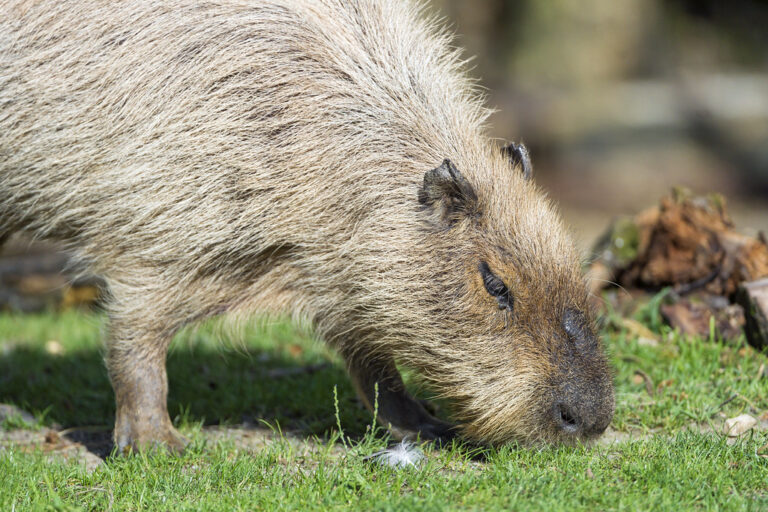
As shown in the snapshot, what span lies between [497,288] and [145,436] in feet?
6.43

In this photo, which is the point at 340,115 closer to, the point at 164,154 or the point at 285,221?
the point at 285,221

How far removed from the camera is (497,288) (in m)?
4.21

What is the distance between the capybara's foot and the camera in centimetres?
461

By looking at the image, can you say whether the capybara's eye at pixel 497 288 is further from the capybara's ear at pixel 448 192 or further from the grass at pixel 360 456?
the grass at pixel 360 456

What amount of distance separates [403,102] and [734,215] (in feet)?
31.2

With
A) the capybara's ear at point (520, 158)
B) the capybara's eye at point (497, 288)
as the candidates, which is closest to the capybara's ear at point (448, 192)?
the capybara's eye at point (497, 288)

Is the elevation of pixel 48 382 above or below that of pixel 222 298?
below

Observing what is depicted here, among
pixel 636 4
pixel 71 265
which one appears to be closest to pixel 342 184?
pixel 71 265

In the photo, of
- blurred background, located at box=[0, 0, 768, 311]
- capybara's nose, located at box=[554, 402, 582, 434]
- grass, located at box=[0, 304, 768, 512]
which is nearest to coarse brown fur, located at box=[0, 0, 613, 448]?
capybara's nose, located at box=[554, 402, 582, 434]

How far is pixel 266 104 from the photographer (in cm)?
452

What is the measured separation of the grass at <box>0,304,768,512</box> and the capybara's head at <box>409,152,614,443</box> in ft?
0.60

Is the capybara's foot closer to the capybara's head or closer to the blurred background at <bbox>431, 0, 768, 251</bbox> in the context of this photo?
the capybara's head

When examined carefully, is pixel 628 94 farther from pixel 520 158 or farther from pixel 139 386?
pixel 139 386

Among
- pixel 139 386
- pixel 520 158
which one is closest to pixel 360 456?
pixel 139 386
